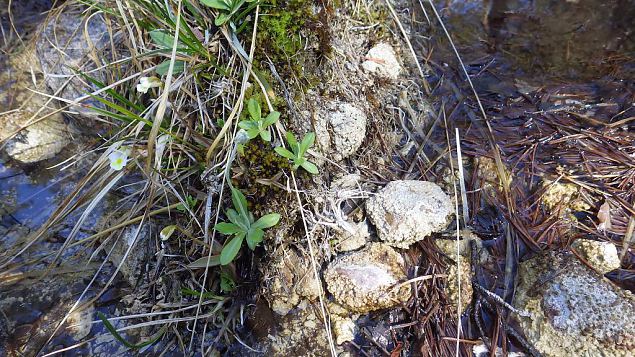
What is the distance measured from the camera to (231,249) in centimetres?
199

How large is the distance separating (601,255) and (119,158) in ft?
8.13

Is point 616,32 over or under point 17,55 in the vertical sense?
under

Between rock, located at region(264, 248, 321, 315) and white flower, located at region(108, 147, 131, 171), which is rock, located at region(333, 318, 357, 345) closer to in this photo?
rock, located at region(264, 248, 321, 315)

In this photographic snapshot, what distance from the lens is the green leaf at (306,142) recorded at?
2.02m

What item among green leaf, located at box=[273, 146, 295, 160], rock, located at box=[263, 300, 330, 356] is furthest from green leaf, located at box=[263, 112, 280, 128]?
rock, located at box=[263, 300, 330, 356]

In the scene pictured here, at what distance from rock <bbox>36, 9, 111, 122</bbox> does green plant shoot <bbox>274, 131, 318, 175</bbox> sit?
1.63 m

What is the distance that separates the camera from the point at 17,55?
3.41m

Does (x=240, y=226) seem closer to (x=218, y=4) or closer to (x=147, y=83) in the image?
(x=147, y=83)

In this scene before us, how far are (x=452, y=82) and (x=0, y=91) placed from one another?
3632 millimetres

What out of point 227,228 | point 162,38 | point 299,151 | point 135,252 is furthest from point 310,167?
point 135,252

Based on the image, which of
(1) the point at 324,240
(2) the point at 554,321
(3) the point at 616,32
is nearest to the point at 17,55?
(1) the point at 324,240

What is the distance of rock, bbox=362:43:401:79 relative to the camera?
2.60 metres

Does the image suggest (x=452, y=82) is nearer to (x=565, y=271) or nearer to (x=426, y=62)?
(x=426, y=62)

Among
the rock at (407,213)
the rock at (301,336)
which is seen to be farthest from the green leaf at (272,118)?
the rock at (301,336)
